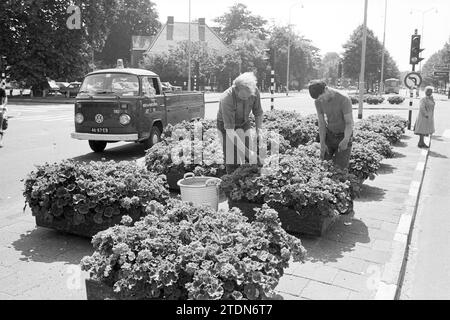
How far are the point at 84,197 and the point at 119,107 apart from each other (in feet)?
18.9

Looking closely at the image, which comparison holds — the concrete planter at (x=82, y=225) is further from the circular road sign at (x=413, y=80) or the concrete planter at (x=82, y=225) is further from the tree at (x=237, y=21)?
the tree at (x=237, y=21)

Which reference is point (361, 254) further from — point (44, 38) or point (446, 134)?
point (44, 38)

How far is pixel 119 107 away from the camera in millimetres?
10391

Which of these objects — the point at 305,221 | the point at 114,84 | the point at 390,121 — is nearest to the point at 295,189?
the point at 305,221

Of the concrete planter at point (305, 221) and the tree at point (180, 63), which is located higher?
the tree at point (180, 63)

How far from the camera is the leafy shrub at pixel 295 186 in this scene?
16.8 ft

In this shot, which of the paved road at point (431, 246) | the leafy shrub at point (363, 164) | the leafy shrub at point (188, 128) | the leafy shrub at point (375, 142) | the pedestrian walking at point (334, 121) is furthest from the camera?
the leafy shrub at point (188, 128)

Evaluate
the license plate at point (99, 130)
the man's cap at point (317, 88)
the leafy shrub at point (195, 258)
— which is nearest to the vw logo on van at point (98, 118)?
the license plate at point (99, 130)

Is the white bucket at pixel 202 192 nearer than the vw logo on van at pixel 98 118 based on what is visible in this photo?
Yes

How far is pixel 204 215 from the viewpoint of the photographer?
4.11 m

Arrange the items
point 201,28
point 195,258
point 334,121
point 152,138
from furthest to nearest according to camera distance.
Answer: point 201,28
point 152,138
point 334,121
point 195,258

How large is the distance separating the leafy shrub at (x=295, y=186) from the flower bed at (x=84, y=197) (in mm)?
1005

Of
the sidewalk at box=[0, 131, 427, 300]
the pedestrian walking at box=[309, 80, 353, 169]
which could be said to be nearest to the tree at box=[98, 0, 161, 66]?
the pedestrian walking at box=[309, 80, 353, 169]

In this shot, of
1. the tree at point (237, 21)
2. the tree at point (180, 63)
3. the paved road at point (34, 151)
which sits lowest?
the paved road at point (34, 151)
